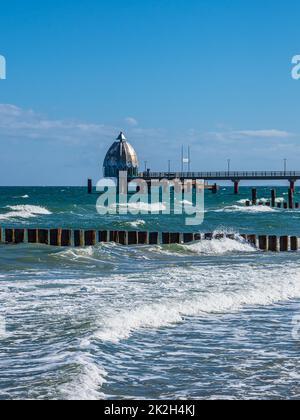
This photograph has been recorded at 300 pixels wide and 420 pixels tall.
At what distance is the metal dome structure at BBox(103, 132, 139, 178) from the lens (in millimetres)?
120150

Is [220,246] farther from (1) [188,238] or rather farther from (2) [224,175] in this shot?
(2) [224,175]

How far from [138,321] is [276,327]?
2.16 meters

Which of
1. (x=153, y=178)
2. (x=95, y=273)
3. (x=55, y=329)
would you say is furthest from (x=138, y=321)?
(x=153, y=178)

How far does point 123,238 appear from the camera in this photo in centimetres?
2823

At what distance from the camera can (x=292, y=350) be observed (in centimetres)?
1031

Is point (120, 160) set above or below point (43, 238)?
above

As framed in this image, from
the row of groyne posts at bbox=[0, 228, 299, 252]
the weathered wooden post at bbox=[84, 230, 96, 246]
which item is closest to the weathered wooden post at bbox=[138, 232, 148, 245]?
the row of groyne posts at bbox=[0, 228, 299, 252]

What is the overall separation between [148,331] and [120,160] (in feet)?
360

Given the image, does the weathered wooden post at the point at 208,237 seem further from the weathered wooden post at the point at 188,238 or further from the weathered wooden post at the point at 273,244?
the weathered wooden post at the point at 273,244

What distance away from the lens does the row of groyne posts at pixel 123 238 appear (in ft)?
90.9

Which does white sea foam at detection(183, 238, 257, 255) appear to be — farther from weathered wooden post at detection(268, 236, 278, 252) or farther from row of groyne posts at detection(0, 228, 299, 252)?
weathered wooden post at detection(268, 236, 278, 252)

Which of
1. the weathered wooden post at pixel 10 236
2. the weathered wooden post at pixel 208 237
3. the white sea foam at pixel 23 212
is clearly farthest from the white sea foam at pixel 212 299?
the white sea foam at pixel 23 212

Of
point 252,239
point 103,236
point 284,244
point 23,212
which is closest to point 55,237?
point 103,236
